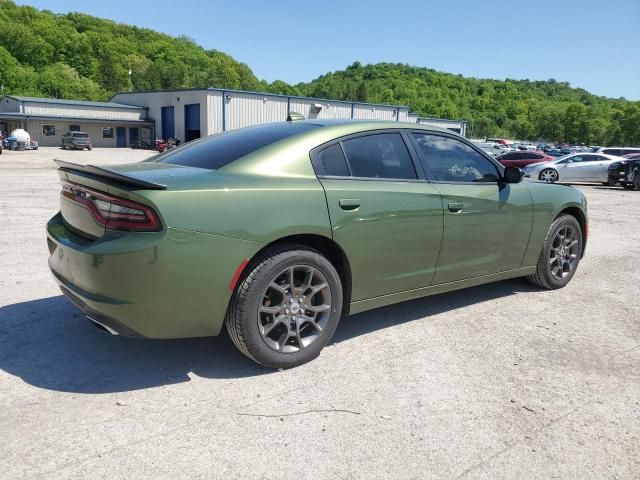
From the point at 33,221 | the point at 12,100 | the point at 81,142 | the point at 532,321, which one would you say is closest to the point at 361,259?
the point at 532,321

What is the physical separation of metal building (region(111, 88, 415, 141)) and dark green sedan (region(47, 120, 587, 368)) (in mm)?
33971

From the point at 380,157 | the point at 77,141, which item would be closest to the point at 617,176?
the point at 380,157

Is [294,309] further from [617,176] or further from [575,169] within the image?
[575,169]

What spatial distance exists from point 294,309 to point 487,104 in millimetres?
174980

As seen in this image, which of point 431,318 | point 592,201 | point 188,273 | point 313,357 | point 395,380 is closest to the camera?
point 188,273

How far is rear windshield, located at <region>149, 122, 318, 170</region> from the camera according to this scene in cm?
331

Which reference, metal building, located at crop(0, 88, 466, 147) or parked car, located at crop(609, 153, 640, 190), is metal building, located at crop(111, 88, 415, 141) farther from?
parked car, located at crop(609, 153, 640, 190)

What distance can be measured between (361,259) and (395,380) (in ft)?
2.63

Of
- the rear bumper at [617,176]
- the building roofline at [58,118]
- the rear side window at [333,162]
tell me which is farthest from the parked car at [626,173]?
the building roofline at [58,118]

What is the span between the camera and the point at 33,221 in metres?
7.94

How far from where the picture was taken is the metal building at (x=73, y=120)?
158 ft

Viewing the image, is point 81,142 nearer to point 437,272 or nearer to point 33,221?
point 33,221

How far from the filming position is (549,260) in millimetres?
4922

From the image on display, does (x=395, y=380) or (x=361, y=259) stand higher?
(x=361, y=259)
